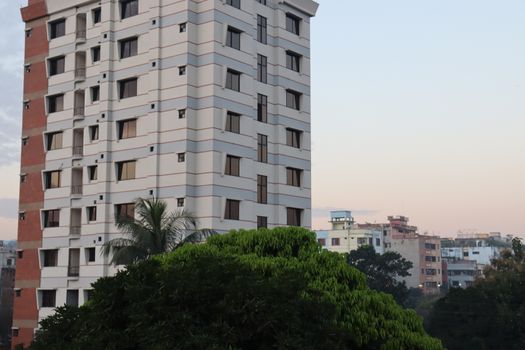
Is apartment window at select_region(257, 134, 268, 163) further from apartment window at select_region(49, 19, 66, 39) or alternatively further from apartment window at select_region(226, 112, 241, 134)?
apartment window at select_region(49, 19, 66, 39)

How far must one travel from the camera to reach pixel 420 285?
154 meters

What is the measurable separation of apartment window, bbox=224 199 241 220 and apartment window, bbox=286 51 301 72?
12.9m

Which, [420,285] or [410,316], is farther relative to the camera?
[420,285]

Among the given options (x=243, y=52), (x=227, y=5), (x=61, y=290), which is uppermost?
(x=227, y=5)

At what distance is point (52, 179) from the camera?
5644 cm

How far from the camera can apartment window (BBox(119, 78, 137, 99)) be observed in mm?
52406

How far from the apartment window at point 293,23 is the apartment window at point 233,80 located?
8119mm

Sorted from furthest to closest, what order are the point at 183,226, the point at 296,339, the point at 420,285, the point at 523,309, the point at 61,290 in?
1. the point at 420,285
2. the point at 523,309
3. the point at 61,290
4. the point at 183,226
5. the point at 296,339

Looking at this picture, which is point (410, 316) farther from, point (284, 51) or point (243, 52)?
point (284, 51)

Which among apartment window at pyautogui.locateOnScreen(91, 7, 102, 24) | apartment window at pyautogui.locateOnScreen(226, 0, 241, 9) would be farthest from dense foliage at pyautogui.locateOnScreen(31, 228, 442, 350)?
apartment window at pyautogui.locateOnScreen(91, 7, 102, 24)

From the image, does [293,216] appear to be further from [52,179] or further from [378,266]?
[378,266]

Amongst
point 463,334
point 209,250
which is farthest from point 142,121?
point 463,334

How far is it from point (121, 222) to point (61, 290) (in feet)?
53.2

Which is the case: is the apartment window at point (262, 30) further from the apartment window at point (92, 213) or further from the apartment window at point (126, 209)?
the apartment window at point (92, 213)
